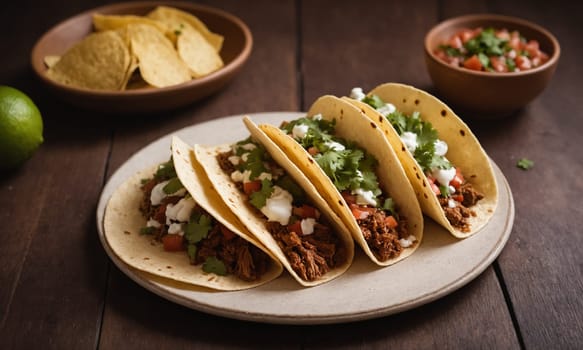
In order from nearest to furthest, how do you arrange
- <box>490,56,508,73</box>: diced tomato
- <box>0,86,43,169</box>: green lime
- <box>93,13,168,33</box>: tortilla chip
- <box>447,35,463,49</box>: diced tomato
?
<box>0,86,43,169</box>: green lime < <box>490,56,508,73</box>: diced tomato < <box>447,35,463,49</box>: diced tomato < <box>93,13,168,33</box>: tortilla chip

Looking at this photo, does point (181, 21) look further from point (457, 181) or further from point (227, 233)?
point (457, 181)

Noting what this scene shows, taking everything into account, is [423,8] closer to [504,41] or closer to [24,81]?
[504,41]

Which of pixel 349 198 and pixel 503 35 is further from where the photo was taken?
pixel 503 35

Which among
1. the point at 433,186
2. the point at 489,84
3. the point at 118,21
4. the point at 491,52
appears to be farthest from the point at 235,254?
the point at 118,21

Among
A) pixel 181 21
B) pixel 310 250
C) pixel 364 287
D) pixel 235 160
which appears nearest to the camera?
pixel 364 287

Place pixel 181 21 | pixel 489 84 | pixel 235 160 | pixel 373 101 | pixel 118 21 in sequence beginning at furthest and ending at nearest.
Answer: pixel 181 21 < pixel 118 21 < pixel 489 84 < pixel 373 101 < pixel 235 160

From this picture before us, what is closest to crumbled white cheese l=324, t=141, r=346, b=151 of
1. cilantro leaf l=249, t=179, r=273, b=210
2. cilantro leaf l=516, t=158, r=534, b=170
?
cilantro leaf l=249, t=179, r=273, b=210

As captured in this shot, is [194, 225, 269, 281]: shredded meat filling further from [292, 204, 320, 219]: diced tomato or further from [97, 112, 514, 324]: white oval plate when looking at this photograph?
[292, 204, 320, 219]: diced tomato

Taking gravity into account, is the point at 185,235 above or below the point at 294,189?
below

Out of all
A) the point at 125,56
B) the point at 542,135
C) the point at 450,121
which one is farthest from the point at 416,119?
the point at 125,56
